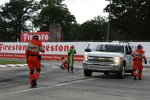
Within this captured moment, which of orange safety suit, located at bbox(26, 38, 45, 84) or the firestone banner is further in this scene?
the firestone banner

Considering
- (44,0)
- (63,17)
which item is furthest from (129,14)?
(44,0)

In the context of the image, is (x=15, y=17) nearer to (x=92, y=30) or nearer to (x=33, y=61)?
(x=92, y=30)

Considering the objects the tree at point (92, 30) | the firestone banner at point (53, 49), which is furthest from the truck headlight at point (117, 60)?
the tree at point (92, 30)

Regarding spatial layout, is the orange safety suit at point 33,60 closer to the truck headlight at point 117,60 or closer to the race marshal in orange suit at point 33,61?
the race marshal in orange suit at point 33,61

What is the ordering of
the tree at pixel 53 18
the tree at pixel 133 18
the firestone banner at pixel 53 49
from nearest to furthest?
the firestone banner at pixel 53 49
the tree at pixel 133 18
the tree at pixel 53 18

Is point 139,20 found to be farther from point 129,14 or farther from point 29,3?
point 29,3

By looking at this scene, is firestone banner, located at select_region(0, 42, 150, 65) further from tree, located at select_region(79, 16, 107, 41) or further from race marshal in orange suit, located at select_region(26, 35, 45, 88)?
tree, located at select_region(79, 16, 107, 41)

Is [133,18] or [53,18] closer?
[133,18]

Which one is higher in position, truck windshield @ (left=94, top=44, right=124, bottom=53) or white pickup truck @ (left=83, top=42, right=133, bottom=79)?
truck windshield @ (left=94, top=44, right=124, bottom=53)

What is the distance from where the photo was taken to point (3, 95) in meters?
12.7

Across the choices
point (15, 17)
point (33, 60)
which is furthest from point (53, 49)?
point (15, 17)

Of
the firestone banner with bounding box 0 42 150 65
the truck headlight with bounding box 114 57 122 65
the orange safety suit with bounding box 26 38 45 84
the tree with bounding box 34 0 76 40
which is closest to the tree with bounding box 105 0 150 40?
the firestone banner with bounding box 0 42 150 65

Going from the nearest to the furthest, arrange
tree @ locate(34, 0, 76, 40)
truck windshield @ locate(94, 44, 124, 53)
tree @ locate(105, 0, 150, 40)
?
truck windshield @ locate(94, 44, 124, 53)
tree @ locate(105, 0, 150, 40)
tree @ locate(34, 0, 76, 40)

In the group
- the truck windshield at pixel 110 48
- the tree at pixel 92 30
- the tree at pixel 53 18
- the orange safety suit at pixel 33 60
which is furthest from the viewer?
the tree at pixel 92 30
